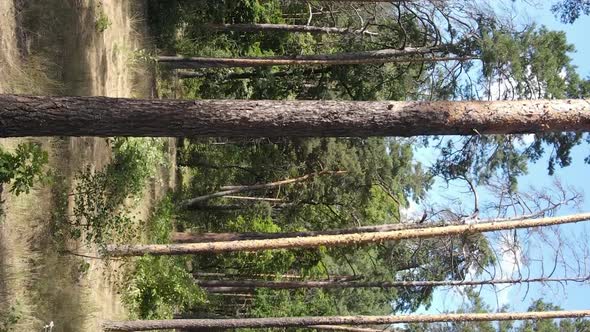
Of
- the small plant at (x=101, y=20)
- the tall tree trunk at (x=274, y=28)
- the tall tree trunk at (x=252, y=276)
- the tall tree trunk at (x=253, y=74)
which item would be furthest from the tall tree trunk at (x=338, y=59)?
the tall tree trunk at (x=252, y=276)

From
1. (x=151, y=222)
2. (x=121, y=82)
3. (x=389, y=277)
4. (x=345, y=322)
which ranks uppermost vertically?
(x=121, y=82)

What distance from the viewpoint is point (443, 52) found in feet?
56.7

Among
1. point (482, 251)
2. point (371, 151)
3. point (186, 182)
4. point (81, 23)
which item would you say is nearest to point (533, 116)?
point (482, 251)

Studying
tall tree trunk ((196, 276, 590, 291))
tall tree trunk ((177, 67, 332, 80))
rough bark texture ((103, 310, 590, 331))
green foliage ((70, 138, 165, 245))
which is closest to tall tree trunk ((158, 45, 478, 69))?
tall tree trunk ((177, 67, 332, 80))

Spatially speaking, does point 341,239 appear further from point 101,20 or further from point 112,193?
point 101,20

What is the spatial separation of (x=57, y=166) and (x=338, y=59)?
890cm

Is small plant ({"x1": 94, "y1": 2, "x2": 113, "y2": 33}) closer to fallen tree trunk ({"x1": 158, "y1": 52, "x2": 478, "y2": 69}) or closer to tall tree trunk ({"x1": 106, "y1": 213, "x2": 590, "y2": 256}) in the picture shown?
fallen tree trunk ({"x1": 158, "y1": 52, "x2": 478, "y2": 69})

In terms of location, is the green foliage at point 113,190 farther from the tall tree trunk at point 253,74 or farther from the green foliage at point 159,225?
the tall tree trunk at point 253,74

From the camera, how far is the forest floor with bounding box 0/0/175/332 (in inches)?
376

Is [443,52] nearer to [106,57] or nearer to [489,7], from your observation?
[489,7]

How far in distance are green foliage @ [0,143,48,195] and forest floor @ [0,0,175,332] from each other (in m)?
0.43

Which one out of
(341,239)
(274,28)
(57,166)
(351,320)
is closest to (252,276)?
(274,28)

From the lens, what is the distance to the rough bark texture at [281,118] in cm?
734

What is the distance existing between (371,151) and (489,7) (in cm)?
735
